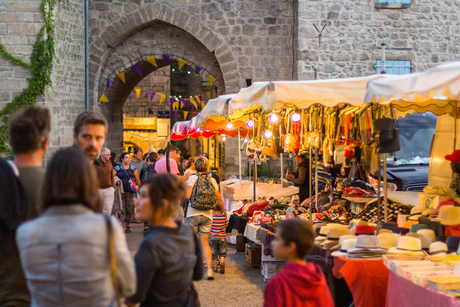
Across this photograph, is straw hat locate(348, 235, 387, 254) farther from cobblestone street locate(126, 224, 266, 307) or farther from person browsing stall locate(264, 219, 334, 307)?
person browsing stall locate(264, 219, 334, 307)

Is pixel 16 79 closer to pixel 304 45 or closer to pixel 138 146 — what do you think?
pixel 304 45

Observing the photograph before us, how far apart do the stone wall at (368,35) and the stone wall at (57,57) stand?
5.99 metres

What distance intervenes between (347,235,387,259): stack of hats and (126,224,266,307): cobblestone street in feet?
5.66

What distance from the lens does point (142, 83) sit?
26078 mm

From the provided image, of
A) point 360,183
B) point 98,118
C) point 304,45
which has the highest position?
point 304,45

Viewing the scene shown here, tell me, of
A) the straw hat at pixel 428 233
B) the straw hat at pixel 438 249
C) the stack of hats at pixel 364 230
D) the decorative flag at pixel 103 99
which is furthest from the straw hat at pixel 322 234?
the decorative flag at pixel 103 99

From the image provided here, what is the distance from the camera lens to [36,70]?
12.9m

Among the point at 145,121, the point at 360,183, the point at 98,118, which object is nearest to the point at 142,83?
the point at 145,121

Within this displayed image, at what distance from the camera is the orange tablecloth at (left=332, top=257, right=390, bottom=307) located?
4.26 meters

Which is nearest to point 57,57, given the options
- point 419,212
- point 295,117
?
point 295,117

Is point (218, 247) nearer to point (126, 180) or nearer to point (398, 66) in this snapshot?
point (126, 180)

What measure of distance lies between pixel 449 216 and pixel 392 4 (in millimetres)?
10771

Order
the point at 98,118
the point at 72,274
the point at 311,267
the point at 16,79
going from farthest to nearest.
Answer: the point at 16,79, the point at 98,118, the point at 311,267, the point at 72,274

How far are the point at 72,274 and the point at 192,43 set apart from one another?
576 inches
